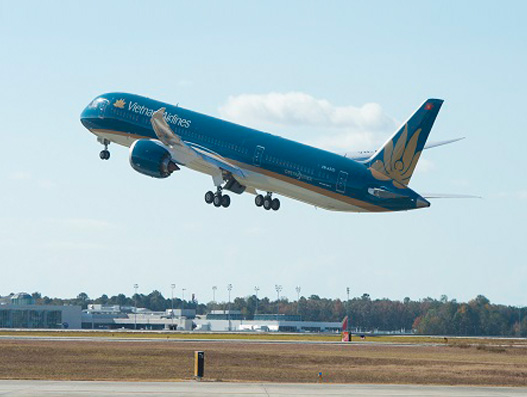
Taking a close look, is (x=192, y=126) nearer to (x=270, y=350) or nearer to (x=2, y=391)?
(x=270, y=350)

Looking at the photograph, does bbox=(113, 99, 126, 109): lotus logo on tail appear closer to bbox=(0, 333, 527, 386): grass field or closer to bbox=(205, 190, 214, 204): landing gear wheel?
bbox=(205, 190, 214, 204): landing gear wheel

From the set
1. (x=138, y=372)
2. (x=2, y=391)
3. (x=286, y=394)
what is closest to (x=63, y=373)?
(x=138, y=372)

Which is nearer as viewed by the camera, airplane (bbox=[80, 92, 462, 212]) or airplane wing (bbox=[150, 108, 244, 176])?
airplane (bbox=[80, 92, 462, 212])

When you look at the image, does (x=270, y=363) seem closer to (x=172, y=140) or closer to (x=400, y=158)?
(x=400, y=158)

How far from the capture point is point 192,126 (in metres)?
78.9

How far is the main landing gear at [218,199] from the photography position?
258 feet

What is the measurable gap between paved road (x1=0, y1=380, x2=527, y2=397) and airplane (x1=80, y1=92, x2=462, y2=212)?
22.1 m

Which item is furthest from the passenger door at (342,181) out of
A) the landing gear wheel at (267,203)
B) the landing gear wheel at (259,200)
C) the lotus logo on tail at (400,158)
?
the landing gear wheel at (259,200)

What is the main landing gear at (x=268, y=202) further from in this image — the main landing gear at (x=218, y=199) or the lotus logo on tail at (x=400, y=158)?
the lotus logo on tail at (x=400, y=158)

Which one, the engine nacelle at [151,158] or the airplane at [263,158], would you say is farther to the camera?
the engine nacelle at [151,158]

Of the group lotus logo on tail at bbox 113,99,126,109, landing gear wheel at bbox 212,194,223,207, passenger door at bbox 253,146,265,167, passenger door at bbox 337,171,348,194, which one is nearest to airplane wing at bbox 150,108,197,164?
landing gear wheel at bbox 212,194,223,207

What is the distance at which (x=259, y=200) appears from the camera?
81.3 meters

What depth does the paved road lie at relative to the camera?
44.3m

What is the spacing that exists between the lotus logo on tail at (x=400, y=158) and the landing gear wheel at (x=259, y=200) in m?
13.0
